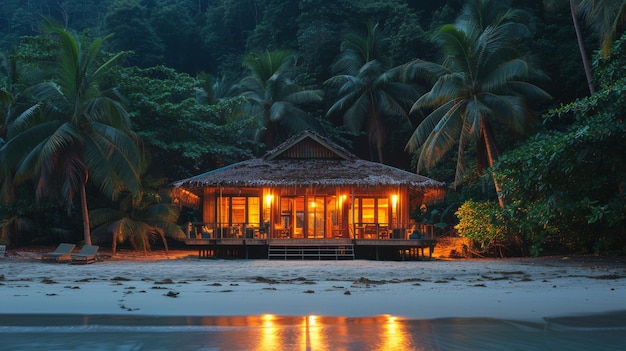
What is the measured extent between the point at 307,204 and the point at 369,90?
12403 mm

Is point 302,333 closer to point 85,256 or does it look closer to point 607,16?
point 85,256

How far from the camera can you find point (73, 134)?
21656mm

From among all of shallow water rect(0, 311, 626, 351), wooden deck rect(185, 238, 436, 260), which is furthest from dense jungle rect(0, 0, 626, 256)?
shallow water rect(0, 311, 626, 351)

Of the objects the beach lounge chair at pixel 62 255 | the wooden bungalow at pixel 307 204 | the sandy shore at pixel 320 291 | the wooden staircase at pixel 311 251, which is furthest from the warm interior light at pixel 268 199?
the beach lounge chair at pixel 62 255

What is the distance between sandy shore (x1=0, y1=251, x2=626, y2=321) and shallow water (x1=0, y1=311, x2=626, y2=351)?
0.49 metres

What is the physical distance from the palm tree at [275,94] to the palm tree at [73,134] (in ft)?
42.4

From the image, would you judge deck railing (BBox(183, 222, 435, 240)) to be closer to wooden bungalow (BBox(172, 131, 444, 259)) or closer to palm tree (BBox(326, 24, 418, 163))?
wooden bungalow (BBox(172, 131, 444, 259))

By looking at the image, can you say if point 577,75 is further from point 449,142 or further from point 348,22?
point 348,22

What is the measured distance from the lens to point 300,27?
39156mm

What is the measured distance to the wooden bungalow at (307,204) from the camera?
23203mm

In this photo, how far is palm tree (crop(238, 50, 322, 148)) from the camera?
34.9 metres

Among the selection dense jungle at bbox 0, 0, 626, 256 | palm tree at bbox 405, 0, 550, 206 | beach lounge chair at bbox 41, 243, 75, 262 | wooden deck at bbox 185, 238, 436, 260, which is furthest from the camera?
palm tree at bbox 405, 0, 550, 206

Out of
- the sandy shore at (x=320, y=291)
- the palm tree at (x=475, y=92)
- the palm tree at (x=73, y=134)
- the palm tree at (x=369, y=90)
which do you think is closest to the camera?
the sandy shore at (x=320, y=291)

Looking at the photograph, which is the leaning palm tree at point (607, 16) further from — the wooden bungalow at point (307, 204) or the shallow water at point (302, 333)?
the shallow water at point (302, 333)
